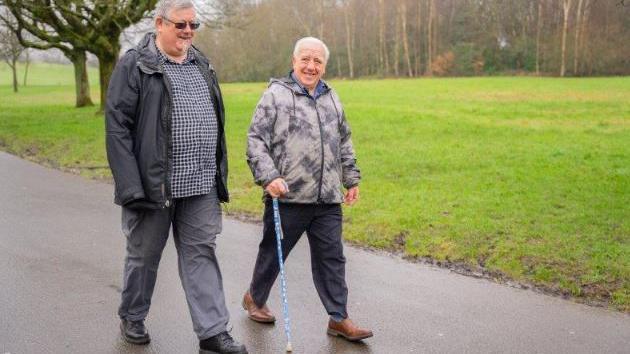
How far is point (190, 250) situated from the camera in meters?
4.73

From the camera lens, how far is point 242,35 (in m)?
68.2

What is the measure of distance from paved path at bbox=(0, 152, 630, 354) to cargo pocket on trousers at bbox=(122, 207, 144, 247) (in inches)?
28.5

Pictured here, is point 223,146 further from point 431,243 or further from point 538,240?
point 538,240

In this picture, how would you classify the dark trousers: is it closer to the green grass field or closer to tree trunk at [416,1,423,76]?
the green grass field

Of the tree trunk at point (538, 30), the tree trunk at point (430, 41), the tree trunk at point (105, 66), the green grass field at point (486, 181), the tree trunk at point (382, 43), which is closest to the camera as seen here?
the green grass field at point (486, 181)

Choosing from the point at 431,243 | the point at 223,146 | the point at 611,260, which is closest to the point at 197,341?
the point at 223,146

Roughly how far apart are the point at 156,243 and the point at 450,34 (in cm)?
6628

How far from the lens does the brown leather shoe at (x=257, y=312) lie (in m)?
5.38

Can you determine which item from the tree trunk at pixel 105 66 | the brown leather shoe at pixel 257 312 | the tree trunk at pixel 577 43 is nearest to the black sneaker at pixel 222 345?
the brown leather shoe at pixel 257 312

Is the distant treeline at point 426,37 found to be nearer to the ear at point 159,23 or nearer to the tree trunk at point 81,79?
the tree trunk at point 81,79

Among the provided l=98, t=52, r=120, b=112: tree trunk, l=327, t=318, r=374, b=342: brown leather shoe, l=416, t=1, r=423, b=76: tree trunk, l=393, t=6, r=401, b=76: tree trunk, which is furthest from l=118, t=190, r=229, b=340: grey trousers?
l=416, t=1, r=423, b=76: tree trunk

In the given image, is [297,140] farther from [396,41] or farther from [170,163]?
[396,41]

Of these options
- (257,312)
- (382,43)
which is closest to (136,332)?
(257,312)

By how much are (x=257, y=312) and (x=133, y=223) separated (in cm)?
122
